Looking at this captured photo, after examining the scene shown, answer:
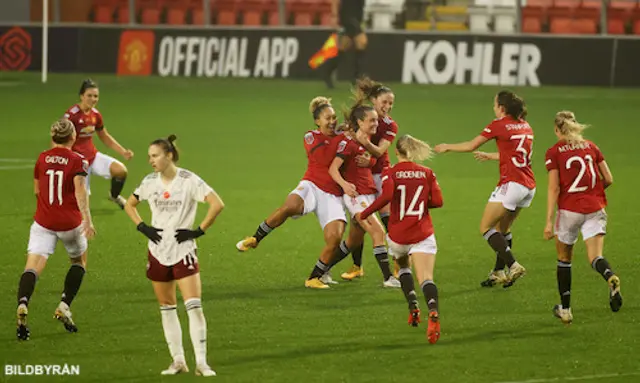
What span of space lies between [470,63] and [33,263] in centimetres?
2427

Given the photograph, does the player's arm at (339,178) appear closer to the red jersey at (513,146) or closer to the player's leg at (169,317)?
the red jersey at (513,146)

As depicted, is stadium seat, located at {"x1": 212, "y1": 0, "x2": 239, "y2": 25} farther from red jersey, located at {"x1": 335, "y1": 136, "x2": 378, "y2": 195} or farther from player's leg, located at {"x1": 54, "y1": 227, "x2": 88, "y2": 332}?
player's leg, located at {"x1": 54, "y1": 227, "x2": 88, "y2": 332}

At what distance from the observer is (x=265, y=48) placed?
35562 millimetres

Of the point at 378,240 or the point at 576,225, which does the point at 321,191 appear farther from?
the point at 576,225

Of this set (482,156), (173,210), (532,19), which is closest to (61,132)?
(173,210)

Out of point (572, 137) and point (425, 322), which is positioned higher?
point (572, 137)

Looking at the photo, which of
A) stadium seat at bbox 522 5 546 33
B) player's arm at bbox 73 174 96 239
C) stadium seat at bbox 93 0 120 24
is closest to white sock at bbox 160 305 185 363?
player's arm at bbox 73 174 96 239

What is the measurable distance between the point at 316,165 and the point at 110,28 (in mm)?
24460

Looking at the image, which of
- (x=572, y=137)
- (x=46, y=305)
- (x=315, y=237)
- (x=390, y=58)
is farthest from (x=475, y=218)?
(x=390, y=58)

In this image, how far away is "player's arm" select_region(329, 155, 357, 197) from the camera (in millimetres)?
12492

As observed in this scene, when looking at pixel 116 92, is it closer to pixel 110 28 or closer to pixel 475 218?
pixel 110 28

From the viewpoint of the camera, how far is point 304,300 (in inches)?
489

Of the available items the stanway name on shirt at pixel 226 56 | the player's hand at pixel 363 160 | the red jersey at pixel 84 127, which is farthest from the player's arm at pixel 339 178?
the stanway name on shirt at pixel 226 56

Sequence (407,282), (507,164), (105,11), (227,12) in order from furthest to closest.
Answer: (105,11)
(227,12)
(507,164)
(407,282)
